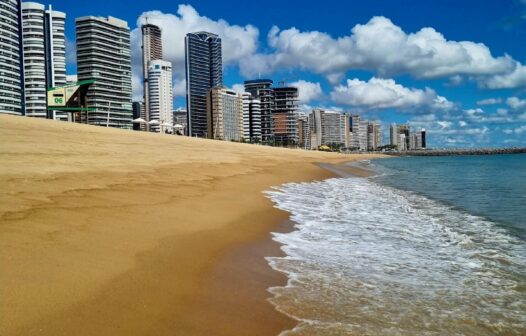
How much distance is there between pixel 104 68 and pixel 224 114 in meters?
57.9

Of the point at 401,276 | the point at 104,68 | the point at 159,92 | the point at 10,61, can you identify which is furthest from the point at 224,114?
the point at 401,276

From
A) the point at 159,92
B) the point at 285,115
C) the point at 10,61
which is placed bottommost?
the point at 285,115

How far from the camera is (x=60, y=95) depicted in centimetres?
5353

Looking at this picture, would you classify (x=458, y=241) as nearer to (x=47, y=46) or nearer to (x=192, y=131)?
(x=47, y=46)

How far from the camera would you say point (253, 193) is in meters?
14.9

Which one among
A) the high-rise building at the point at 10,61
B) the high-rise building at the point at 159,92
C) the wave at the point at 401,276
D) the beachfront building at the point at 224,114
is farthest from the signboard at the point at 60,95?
the high-rise building at the point at 159,92

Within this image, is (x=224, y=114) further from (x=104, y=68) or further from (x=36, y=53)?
(x=36, y=53)

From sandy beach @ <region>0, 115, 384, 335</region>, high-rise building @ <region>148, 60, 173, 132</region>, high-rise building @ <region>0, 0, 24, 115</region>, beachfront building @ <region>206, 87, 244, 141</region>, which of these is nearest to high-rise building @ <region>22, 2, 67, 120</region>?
high-rise building @ <region>0, 0, 24, 115</region>

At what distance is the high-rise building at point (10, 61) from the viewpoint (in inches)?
3578

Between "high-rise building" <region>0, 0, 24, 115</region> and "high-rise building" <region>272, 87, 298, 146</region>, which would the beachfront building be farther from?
"high-rise building" <region>0, 0, 24, 115</region>

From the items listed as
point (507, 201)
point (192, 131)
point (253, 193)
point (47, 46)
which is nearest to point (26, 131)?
point (253, 193)

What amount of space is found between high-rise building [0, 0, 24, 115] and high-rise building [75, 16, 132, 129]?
73.5 ft

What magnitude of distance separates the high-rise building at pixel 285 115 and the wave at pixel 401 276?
168685mm

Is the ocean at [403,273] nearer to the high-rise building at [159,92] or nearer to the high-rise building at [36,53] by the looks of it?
the high-rise building at [36,53]
